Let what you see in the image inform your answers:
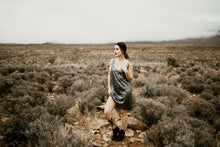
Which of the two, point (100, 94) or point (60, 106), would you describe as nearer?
point (60, 106)

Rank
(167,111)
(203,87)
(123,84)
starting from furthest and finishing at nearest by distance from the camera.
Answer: (203,87), (167,111), (123,84)

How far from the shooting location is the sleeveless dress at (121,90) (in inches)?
94.7

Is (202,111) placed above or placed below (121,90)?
below

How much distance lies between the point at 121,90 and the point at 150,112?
4.61ft

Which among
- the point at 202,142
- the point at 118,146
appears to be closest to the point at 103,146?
the point at 118,146

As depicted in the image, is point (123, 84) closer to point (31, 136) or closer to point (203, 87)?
point (31, 136)

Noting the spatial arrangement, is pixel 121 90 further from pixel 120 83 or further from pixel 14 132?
pixel 14 132

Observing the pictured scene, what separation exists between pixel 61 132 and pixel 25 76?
6.32m

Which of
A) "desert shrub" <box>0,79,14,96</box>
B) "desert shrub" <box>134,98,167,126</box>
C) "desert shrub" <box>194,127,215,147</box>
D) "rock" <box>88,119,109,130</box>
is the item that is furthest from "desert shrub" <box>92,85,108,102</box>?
"desert shrub" <box>0,79,14,96</box>

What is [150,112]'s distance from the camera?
3.21 m

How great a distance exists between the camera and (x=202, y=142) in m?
2.03

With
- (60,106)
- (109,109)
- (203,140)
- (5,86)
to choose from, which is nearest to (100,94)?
(60,106)

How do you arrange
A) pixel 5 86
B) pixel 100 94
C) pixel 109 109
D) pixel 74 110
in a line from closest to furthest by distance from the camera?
1. pixel 109 109
2. pixel 74 110
3. pixel 100 94
4. pixel 5 86

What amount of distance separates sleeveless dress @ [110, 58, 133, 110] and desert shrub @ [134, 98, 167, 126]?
1.08 meters
